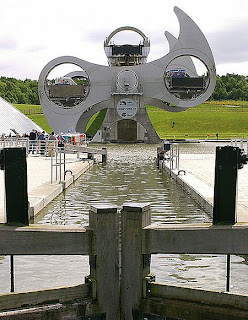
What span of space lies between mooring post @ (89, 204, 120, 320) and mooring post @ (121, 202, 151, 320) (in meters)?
0.08

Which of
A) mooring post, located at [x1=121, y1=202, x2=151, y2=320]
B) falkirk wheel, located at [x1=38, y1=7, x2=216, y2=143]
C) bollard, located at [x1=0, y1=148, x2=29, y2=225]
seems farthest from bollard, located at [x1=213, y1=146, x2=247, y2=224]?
falkirk wheel, located at [x1=38, y1=7, x2=216, y2=143]

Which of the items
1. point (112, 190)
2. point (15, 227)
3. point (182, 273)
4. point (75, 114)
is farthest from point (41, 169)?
point (75, 114)

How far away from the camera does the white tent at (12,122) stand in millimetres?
37931

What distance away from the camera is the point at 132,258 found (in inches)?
218

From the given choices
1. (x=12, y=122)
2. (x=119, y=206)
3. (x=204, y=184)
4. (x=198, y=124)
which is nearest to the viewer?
(x=119, y=206)

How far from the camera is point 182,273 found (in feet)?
24.2

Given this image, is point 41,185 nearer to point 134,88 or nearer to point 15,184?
point 15,184

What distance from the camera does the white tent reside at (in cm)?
3793

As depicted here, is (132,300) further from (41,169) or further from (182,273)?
(41,169)

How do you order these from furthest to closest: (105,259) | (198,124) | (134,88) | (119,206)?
(198,124) → (134,88) → (119,206) → (105,259)

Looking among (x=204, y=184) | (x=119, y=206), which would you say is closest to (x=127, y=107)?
(x=204, y=184)

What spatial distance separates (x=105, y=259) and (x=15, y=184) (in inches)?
50.4

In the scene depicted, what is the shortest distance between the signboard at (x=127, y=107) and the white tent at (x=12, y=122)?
985 centimetres

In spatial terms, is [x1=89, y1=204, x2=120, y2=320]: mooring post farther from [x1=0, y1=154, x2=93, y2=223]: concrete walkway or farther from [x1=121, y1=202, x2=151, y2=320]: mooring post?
[x1=0, y1=154, x2=93, y2=223]: concrete walkway
